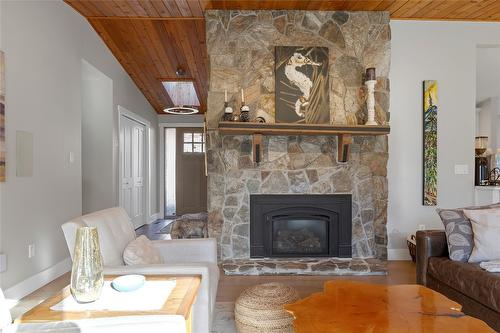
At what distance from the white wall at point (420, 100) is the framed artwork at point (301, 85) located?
3.27 feet

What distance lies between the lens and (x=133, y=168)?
6414mm

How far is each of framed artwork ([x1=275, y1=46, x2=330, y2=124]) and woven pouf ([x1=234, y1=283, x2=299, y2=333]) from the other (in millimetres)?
2101

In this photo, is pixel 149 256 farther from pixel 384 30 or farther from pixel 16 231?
pixel 384 30

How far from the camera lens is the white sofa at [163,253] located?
5.84ft

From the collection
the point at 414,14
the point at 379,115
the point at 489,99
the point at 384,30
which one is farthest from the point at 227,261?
the point at 489,99

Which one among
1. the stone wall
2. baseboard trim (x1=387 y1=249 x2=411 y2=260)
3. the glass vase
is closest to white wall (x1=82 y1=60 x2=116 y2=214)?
the stone wall

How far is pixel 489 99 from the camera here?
6.86m

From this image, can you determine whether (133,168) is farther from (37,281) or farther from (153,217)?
(37,281)

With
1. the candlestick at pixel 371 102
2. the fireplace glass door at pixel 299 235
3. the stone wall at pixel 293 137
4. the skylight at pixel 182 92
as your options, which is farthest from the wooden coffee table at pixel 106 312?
the skylight at pixel 182 92

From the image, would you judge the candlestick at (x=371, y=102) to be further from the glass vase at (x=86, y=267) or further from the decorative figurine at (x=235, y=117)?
the glass vase at (x=86, y=267)

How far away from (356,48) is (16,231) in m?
3.91

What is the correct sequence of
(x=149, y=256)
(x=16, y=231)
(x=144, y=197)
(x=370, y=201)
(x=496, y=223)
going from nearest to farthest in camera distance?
(x=149, y=256)
(x=496, y=223)
(x=16, y=231)
(x=370, y=201)
(x=144, y=197)

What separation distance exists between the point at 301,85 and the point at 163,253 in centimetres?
243

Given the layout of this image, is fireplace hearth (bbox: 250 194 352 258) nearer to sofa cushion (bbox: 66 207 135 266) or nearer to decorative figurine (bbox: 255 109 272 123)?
decorative figurine (bbox: 255 109 272 123)
